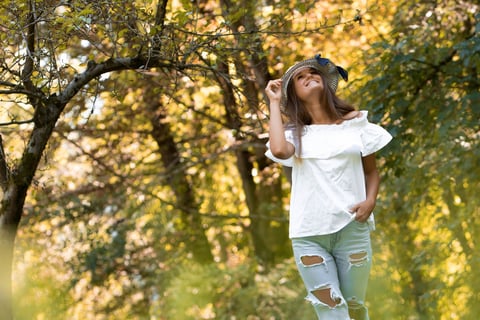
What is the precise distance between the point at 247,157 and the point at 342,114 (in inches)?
290

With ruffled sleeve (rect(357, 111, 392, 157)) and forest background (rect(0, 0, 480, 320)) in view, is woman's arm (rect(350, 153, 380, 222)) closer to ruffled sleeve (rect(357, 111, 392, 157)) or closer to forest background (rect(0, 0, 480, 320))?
ruffled sleeve (rect(357, 111, 392, 157))

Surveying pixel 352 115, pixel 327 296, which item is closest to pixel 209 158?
pixel 352 115

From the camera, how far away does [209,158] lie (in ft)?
32.9

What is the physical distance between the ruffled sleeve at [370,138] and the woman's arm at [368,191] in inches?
3.7

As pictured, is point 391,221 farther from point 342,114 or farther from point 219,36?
point 342,114

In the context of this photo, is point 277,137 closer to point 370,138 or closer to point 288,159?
point 288,159

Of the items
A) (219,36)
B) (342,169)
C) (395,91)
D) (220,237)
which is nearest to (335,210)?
(342,169)

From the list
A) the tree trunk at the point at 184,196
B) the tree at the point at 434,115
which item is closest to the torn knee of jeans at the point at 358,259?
the tree at the point at 434,115

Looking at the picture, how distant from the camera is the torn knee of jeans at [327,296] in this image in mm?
3543

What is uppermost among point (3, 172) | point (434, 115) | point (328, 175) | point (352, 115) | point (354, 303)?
point (434, 115)

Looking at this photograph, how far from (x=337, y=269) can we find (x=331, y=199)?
12.5 inches

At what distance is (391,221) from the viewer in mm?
9945

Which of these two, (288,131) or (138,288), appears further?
(138,288)

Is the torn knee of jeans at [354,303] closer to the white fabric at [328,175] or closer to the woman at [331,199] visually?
the woman at [331,199]
